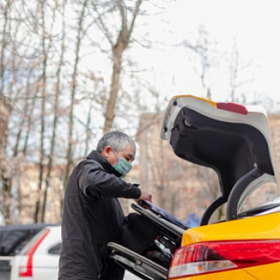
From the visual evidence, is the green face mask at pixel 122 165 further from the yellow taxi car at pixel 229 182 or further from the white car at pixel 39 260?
the white car at pixel 39 260

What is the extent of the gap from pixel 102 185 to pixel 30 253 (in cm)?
474

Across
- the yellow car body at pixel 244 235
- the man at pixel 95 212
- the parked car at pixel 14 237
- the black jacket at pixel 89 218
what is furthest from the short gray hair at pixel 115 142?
the parked car at pixel 14 237

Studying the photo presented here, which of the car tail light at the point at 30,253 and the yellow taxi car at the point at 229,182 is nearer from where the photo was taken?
the yellow taxi car at the point at 229,182

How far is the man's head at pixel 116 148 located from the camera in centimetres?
396

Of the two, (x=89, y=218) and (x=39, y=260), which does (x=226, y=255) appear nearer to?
(x=89, y=218)

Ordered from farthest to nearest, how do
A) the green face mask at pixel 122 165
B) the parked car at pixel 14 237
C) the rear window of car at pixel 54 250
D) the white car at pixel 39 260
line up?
1. the parked car at pixel 14 237
2. the rear window of car at pixel 54 250
3. the white car at pixel 39 260
4. the green face mask at pixel 122 165

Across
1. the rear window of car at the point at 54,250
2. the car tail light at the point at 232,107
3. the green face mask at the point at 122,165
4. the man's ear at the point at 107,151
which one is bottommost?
the rear window of car at the point at 54,250

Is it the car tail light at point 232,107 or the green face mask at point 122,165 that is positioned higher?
the car tail light at point 232,107

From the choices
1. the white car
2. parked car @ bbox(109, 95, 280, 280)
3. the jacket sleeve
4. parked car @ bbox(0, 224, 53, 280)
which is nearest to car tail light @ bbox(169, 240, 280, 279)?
parked car @ bbox(109, 95, 280, 280)

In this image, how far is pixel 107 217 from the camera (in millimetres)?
3826

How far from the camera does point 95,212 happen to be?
373 centimetres

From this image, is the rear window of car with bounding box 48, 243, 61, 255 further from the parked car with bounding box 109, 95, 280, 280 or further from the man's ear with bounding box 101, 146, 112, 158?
the man's ear with bounding box 101, 146, 112, 158

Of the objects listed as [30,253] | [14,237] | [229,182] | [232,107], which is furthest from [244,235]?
[14,237]

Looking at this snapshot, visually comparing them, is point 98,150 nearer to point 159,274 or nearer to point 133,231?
point 133,231
